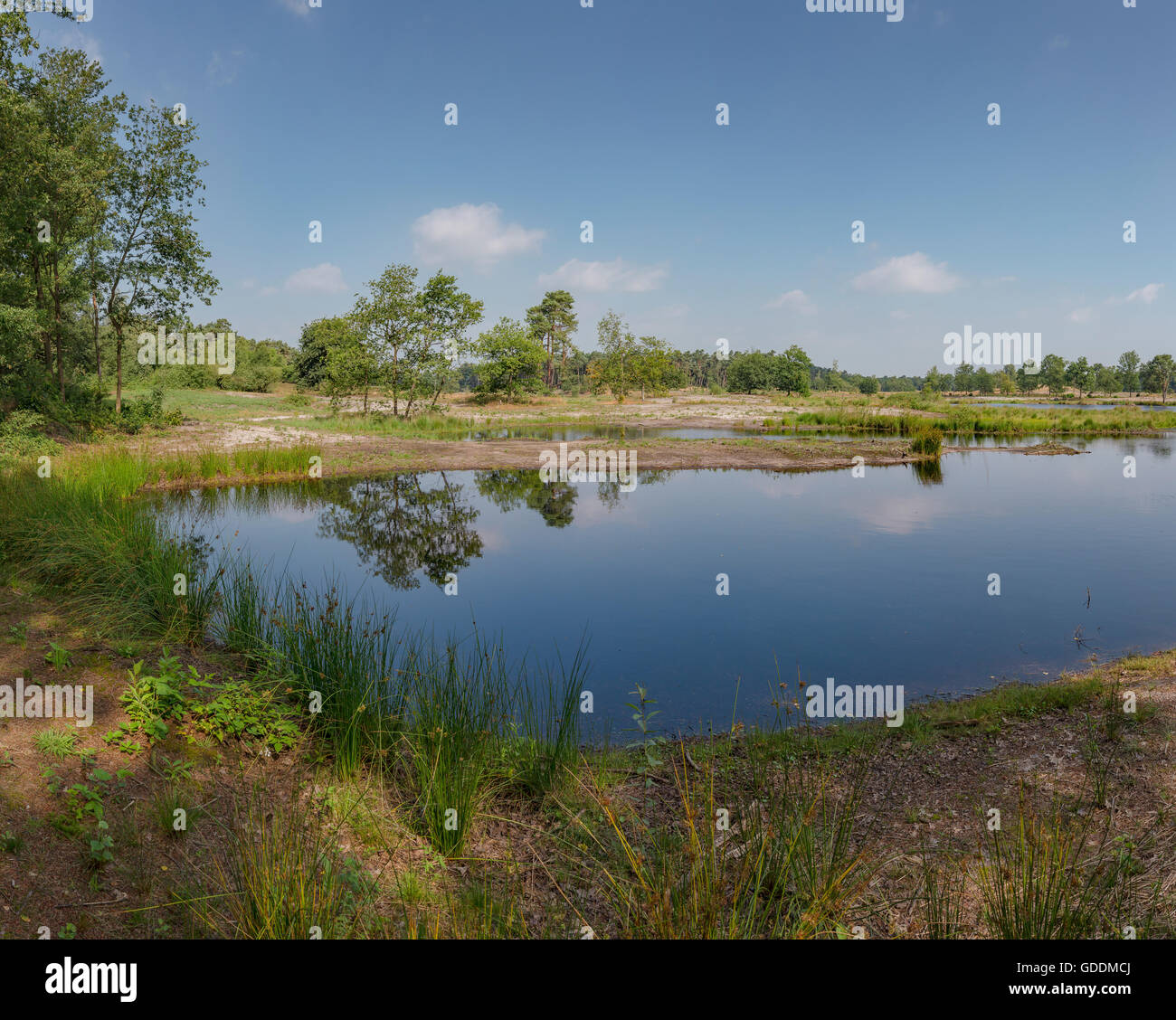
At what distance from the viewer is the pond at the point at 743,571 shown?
7.09m

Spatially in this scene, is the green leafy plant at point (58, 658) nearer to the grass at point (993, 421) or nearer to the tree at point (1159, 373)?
the grass at point (993, 421)

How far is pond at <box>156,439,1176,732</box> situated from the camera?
7090mm

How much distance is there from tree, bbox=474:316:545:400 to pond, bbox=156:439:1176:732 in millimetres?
37832

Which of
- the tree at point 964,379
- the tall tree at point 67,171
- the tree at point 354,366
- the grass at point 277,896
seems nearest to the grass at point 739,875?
the grass at point 277,896

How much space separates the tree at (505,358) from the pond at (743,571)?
37832 millimetres

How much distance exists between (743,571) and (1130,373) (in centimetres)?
13299

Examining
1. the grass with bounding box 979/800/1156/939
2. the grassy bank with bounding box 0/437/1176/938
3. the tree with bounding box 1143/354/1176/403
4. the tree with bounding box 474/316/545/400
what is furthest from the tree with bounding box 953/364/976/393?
the grass with bounding box 979/800/1156/939

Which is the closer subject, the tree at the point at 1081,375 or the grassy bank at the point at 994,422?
the grassy bank at the point at 994,422

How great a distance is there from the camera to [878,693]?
6324 millimetres

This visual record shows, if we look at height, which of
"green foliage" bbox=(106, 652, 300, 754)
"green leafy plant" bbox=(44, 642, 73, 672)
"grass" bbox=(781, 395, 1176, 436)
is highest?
"grass" bbox=(781, 395, 1176, 436)

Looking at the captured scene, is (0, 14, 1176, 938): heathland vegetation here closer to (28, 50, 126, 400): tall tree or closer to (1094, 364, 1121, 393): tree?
(28, 50, 126, 400): tall tree

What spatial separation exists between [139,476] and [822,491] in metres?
16.1

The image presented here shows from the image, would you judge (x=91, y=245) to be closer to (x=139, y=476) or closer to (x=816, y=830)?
(x=139, y=476)

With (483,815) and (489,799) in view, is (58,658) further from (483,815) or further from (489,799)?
(483,815)
